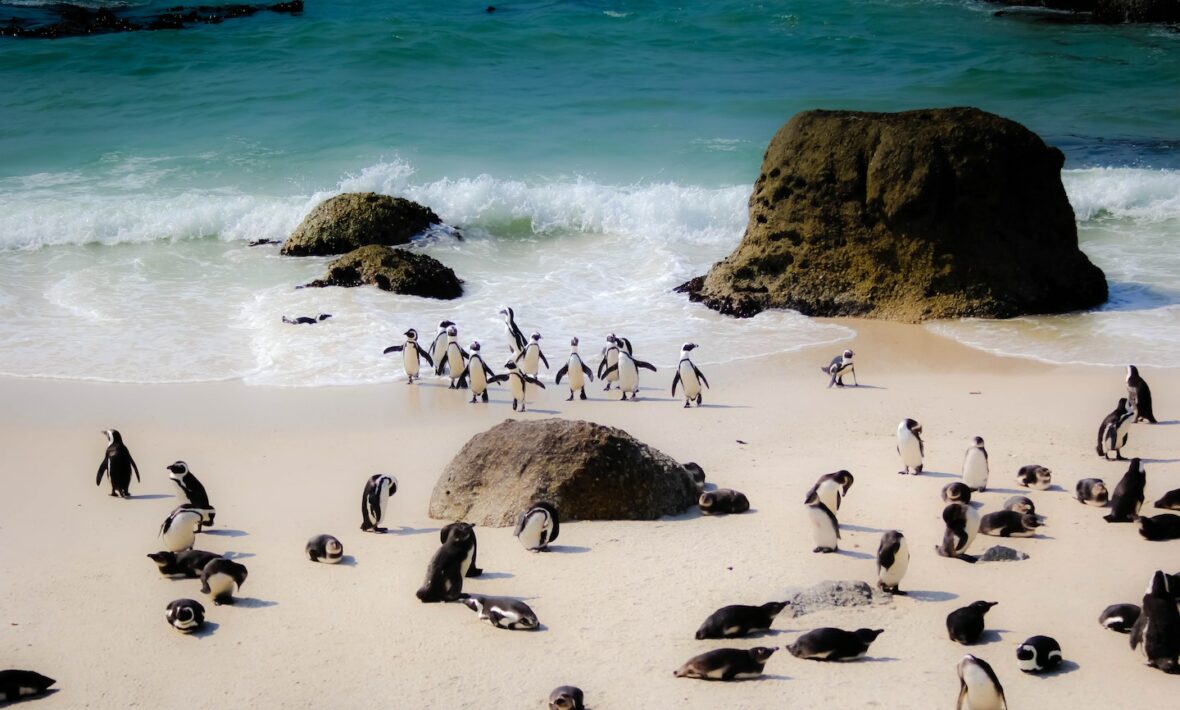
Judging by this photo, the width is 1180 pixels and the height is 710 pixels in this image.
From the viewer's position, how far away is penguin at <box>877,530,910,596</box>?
741 centimetres

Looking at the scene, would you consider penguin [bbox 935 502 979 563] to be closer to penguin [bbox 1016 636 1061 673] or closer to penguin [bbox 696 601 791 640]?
penguin [bbox 1016 636 1061 673]

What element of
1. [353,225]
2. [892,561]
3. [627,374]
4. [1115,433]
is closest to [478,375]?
[627,374]

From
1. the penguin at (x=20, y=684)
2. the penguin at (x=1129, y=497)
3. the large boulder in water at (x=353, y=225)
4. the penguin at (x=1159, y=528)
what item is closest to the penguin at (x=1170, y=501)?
the penguin at (x=1129, y=497)

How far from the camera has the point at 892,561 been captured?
7.45 meters

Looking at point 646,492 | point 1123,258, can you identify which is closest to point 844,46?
point 1123,258

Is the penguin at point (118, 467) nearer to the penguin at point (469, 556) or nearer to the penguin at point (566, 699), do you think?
the penguin at point (469, 556)

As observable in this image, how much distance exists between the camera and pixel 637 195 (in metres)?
22.5

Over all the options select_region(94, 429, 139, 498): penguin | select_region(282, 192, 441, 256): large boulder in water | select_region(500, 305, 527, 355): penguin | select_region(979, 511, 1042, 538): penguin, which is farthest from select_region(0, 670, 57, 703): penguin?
→ select_region(282, 192, 441, 256): large boulder in water

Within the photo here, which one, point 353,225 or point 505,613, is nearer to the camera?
point 505,613

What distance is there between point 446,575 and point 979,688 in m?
3.07

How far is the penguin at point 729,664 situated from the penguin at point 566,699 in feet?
2.05

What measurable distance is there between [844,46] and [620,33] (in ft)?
18.8

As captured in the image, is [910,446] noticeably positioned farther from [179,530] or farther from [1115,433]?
[179,530]

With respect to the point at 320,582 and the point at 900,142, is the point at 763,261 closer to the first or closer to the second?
the point at 900,142
